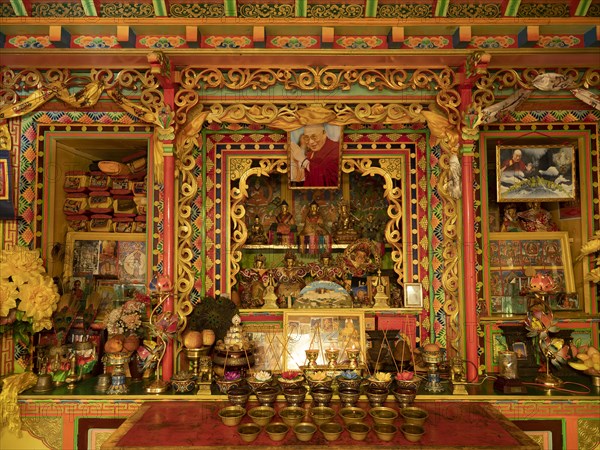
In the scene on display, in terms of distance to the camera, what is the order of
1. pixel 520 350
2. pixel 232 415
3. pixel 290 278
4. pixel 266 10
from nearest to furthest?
pixel 232 415 → pixel 266 10 → pixel 520 350 → pixel 290 278

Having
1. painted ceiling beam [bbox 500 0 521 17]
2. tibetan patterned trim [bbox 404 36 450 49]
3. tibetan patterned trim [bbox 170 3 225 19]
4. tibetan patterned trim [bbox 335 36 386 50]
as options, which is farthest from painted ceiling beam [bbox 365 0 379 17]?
tibetan patterned trim [bbox 170 3 225 19]

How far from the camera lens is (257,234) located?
514 centimetres

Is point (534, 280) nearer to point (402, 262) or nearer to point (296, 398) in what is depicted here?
point (402, 262)

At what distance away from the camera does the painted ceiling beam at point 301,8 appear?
3.96 metres

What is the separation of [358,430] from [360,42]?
3.13m

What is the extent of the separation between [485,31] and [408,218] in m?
1.76

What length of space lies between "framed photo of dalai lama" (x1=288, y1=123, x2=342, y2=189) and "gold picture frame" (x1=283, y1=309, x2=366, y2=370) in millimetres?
1228

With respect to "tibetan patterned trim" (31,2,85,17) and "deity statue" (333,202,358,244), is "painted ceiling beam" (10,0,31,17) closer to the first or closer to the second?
"tibetan patterned trim" (31,2,85,17)

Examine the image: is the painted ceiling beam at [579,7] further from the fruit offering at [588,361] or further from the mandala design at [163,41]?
the mandala design at [163,41]

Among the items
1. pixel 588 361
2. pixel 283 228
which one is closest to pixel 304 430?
pixel 283 228

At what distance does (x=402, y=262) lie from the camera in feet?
15.2

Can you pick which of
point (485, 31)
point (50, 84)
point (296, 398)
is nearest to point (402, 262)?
point (296, 398)

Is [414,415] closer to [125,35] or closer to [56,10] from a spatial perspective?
[125,35]

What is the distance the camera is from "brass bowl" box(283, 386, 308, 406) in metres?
3.46
